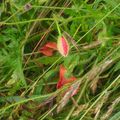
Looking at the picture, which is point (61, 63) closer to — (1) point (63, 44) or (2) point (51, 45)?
(2) point (51, 45)

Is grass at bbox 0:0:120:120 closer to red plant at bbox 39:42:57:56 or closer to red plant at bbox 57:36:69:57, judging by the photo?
red plant at bbox 39:42:57:56

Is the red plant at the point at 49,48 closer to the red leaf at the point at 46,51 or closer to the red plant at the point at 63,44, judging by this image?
the red leaf at the point at 46,51

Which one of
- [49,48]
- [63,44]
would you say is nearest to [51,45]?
[49,48]

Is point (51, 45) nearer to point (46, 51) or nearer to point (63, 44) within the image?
point (46, 51)

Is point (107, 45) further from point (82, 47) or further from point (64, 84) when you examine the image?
point (64, 84)

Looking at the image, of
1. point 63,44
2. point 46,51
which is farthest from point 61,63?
point 63,44

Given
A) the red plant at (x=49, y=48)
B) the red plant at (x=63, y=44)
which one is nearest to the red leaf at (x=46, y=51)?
the red plant at (x=49, y=48)

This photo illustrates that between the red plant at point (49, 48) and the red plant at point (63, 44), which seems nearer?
the red plant at point (63, 44)

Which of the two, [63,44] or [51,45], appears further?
[51,45]
